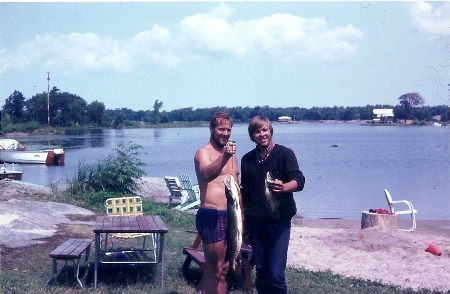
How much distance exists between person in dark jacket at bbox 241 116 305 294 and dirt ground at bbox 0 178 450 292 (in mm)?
3365

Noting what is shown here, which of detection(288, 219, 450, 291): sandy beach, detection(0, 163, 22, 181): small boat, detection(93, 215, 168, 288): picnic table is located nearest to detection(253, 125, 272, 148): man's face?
detection(93, 215, 168, 288): picnic table

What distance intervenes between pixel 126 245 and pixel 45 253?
1418mm

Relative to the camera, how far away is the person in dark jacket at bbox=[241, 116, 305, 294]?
4539 millimetres

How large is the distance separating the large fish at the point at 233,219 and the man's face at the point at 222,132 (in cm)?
40

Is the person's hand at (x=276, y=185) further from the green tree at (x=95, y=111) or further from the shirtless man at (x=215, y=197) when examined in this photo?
the green tree at (x=95, y=111)

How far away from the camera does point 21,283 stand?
19.7ft

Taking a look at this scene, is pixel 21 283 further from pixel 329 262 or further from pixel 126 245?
pixel 329 262

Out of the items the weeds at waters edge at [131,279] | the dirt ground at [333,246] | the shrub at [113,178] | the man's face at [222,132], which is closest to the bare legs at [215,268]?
the man's face at [222,132]

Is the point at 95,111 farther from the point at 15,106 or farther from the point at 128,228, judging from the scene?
the point at 128,228

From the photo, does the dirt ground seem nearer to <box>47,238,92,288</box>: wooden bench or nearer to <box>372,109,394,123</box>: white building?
<box>47,238,92,288</box>: wooden bench

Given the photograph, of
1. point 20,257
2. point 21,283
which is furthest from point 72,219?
point 21,283

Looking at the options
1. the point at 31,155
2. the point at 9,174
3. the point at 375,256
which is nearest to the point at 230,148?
the point at 375,256

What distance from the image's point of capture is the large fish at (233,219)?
14.2 ft

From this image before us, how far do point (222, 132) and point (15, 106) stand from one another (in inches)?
3083
